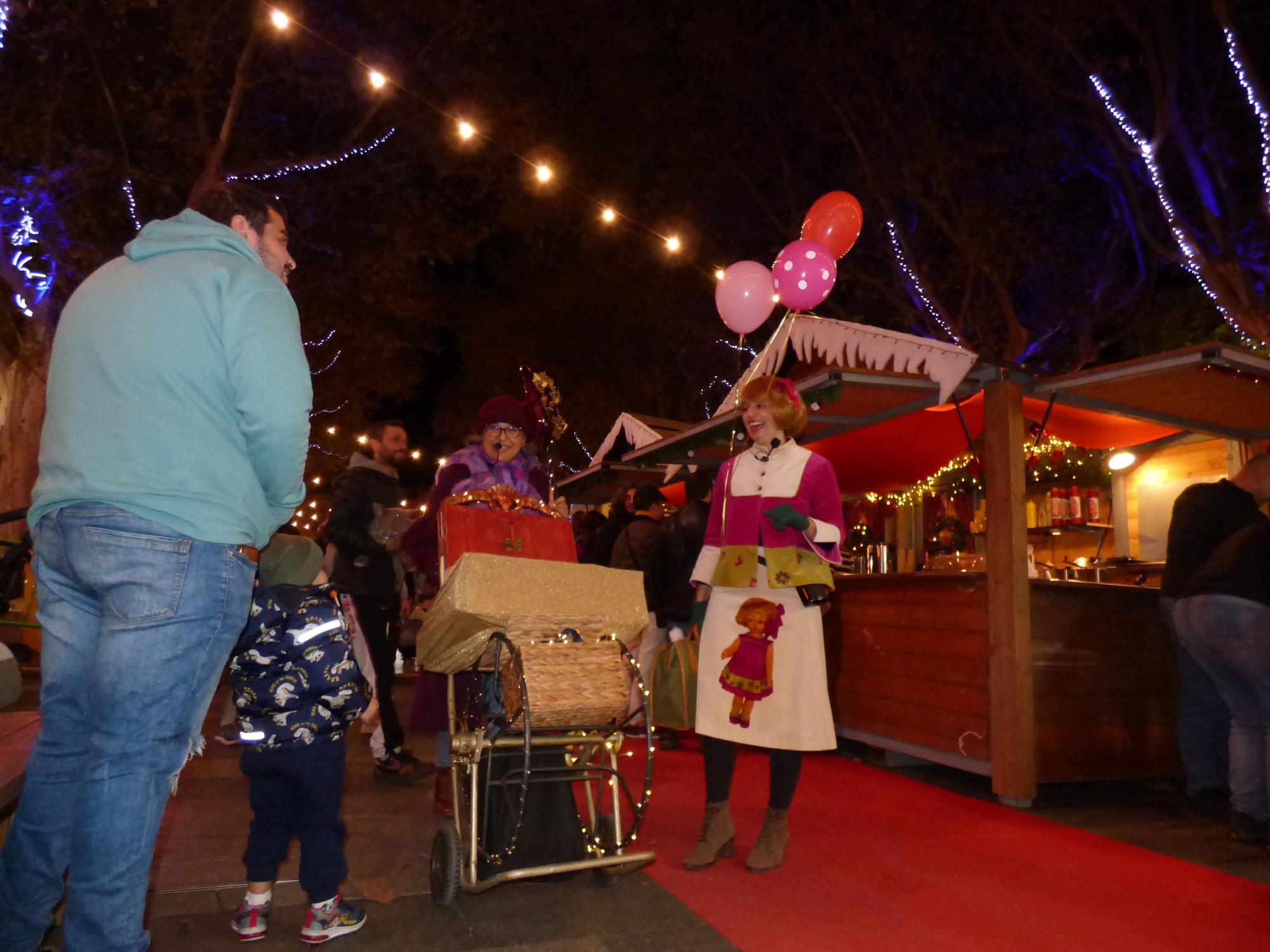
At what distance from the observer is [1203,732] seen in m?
5.46

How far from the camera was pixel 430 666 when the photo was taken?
3.41 m

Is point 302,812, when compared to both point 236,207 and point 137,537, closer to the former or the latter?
point 137,537

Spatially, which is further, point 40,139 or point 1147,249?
point 1147,249

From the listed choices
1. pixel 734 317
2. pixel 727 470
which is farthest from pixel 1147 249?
pixel 727 470

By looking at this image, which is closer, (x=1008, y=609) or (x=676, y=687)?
(x=1008, y=609)

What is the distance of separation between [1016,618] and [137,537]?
447 centimetres

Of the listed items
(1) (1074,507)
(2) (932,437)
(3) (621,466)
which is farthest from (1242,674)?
(3) (621,466)

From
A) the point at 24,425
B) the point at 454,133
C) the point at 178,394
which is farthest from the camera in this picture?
the point at 454,133

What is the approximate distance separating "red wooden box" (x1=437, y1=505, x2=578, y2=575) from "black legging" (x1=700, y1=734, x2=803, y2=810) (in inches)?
42.1

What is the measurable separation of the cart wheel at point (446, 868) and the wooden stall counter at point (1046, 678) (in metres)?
3.25

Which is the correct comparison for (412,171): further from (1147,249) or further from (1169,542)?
(1169,542)

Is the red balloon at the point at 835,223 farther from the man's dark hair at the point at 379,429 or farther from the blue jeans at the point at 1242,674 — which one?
the blue jeans at the point at 1242,674

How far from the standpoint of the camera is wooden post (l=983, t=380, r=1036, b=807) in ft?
16.7

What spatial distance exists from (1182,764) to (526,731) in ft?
15.5
